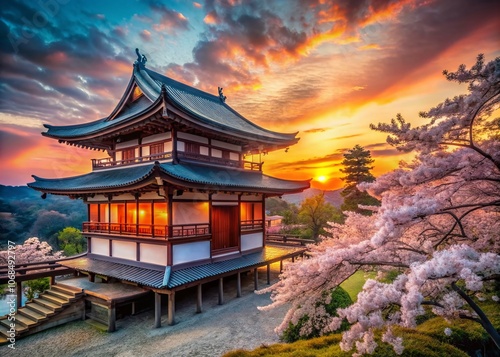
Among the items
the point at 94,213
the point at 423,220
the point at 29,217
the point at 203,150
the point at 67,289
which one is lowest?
the point at 29,217

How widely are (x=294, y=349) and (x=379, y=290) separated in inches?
158

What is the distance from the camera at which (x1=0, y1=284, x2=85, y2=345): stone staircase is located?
10062mm

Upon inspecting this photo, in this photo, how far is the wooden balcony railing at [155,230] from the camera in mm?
11091

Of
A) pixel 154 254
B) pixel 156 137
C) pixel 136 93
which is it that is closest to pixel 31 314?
pixel 154 254

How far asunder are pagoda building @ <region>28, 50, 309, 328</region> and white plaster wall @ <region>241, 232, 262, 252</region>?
0.19 ft

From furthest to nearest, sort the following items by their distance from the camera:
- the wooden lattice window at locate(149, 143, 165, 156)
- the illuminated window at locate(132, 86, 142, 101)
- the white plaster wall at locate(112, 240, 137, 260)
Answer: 1. the illuminated window at locate(132, 86, 142, 101)
2. the wooden lattice window at locate(149, 143, 165, 156)
3. the white plaster wall at locate(112, 240, 137, 260)

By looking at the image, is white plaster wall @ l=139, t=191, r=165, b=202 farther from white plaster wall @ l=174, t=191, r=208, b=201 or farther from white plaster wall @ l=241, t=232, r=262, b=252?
white plaster wall @ l=241, t=232, r=262, b=252

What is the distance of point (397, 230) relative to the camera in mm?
3996

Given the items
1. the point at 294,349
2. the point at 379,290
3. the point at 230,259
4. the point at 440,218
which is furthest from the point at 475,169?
the point at 230,259

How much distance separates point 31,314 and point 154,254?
5.44m

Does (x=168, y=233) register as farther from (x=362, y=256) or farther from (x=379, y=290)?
(x=379, y=290)

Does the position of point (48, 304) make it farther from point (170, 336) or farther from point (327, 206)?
point (327, 206)

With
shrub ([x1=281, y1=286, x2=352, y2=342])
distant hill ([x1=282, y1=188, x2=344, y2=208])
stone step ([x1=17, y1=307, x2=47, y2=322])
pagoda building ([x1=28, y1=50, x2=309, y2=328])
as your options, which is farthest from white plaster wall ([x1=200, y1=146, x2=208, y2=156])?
distant hill ([x1=282, y1=188, x2=344, y2=208])

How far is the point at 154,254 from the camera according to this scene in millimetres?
11305
